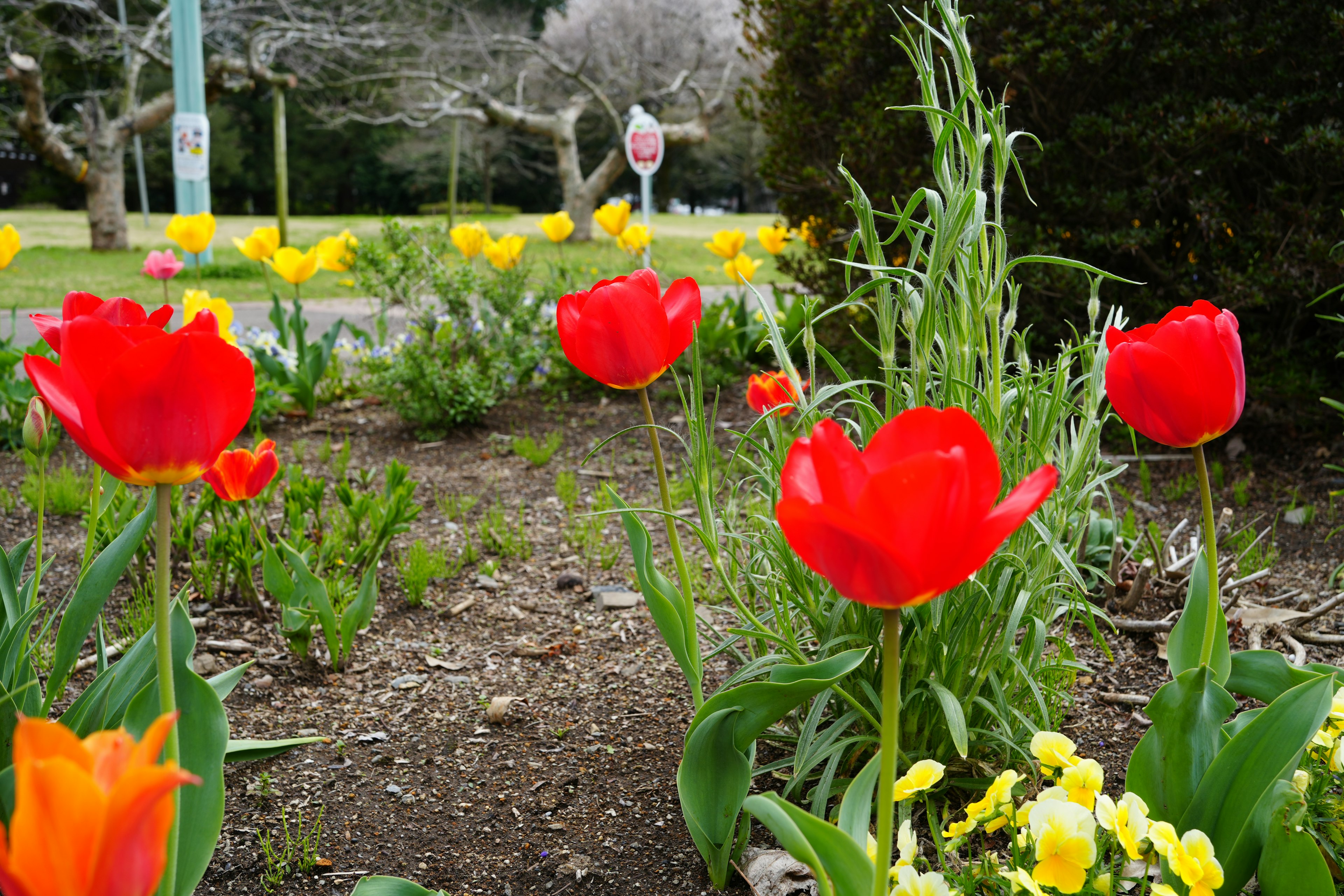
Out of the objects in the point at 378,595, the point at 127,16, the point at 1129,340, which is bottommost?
the point at 378,595

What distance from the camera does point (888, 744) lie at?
783 mm

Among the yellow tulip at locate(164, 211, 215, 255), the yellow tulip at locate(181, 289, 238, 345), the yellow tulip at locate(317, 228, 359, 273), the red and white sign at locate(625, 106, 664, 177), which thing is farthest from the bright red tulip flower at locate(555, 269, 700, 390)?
the red and white sign at locate(625, 106, 664, 177)

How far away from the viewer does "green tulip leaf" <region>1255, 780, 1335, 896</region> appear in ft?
3.36

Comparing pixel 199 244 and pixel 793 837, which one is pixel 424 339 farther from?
pixel 793 837

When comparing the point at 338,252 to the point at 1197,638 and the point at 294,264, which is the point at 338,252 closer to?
the point at 294,264

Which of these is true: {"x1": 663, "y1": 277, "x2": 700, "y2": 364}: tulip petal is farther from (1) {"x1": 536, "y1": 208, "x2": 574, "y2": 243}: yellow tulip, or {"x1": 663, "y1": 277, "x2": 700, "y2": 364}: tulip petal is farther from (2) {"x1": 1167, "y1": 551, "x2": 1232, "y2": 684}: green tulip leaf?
(1) {"x1": 536, "y1": 208, "x2": 574, "y2": 243}: yellow tulip

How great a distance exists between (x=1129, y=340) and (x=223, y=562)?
2.08 m

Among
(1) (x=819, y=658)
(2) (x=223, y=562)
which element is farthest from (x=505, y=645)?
(1) (x=819, y=658)

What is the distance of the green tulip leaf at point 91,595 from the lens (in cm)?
122

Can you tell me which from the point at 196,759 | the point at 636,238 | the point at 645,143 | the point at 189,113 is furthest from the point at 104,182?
the point at 196,759

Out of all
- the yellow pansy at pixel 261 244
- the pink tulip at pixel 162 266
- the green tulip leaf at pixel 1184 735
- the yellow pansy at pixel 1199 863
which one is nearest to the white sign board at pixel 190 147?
the yellow pansy at pixel 261 244

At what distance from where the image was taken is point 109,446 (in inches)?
32.7

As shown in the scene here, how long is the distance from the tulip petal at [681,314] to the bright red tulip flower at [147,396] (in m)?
0.62

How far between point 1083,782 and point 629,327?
773 millimetres
